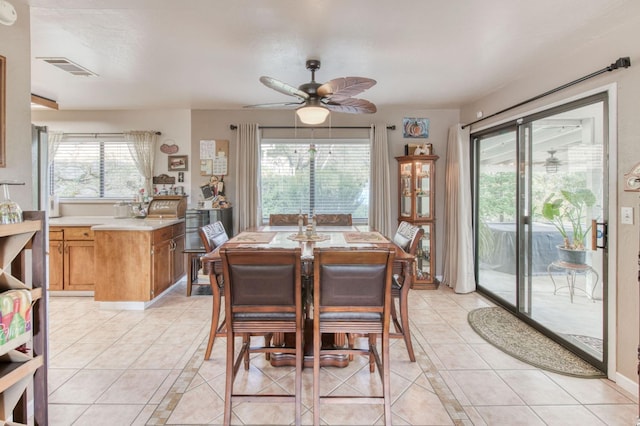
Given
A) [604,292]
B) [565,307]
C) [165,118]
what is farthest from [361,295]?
[165,118]

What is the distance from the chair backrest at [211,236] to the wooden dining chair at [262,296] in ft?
3.22

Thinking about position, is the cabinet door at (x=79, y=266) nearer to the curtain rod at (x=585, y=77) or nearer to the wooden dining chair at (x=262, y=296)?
the wooden dining chair at (x=262, y=296)

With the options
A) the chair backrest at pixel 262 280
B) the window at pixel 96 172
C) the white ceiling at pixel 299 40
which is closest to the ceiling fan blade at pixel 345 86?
the white ceiling at pixel 299 40

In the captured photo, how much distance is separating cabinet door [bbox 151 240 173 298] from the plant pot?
4.15 meters

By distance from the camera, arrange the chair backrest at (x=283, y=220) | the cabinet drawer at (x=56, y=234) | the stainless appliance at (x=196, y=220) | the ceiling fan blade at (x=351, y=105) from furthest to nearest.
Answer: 1. the stainless appliance at (x=196, y=220)
2. the chair backrest at (x=283, y=220)
3. the cabinet drawer at (x=56, y=234)
4. the ceiling fan blade at (x=351, y=105)

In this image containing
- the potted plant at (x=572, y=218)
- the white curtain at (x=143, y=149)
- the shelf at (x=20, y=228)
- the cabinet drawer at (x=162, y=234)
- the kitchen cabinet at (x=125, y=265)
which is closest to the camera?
the shelf at (x=20, y=228)

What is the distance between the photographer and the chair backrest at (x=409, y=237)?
257cm

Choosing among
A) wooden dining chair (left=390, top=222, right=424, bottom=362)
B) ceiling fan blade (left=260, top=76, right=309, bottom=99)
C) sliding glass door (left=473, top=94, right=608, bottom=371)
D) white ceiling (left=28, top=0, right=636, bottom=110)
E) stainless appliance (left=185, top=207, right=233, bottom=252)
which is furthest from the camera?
stainless appliance (left=185, top=207, right=233, bottom=252)

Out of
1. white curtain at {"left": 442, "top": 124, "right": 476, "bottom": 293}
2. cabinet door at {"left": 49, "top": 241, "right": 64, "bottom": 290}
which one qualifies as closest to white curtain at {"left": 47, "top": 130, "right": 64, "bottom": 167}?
cabinet door at {"left": 49, "top": 241, "right": 64, "bottom": 290}

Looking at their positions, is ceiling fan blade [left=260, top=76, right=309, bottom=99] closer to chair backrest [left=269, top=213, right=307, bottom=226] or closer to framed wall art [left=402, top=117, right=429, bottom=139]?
chair backrest [left=269, top=213, right=307, bottom=226]

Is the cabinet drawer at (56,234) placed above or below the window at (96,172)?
below

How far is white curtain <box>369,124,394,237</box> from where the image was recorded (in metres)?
4.62

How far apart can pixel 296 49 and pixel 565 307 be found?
332 centimetres

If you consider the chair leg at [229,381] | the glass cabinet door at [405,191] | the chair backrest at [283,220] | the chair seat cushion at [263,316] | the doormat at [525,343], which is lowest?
the doormat at [525,343]
